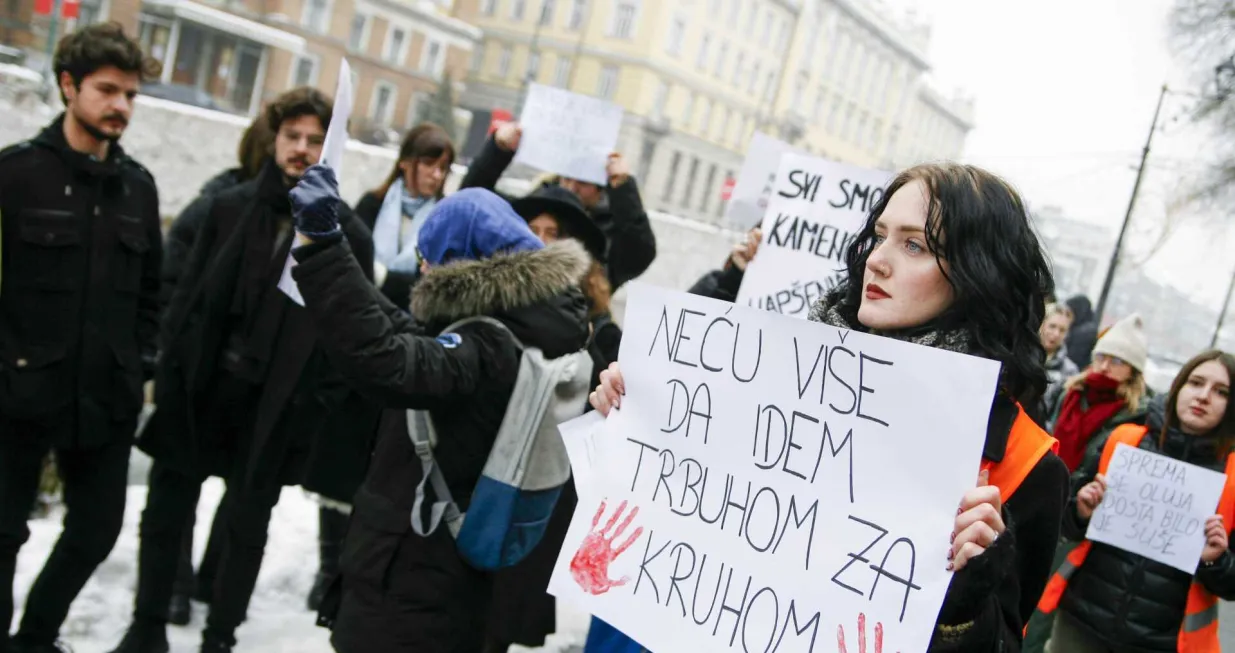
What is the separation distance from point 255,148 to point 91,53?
0.94 m

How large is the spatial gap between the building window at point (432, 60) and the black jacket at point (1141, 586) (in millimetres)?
49105

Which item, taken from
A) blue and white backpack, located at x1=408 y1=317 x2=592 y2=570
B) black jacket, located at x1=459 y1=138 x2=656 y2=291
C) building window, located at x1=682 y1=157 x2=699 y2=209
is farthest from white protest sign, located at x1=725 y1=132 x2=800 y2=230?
building window, located at x1=682 y1=157 x2=699 y2=209

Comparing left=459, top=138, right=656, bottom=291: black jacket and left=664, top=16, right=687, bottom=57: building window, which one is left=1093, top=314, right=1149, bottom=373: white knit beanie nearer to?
left=459, top=138, right=656, bottom=291: black jacket

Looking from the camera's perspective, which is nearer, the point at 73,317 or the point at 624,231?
the point at 73,317

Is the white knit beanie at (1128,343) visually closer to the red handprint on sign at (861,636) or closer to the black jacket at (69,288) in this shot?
the red handprint on sign at (861,636)

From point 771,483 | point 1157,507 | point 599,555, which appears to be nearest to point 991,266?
point 771,483

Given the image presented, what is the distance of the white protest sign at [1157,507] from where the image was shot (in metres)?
3.72

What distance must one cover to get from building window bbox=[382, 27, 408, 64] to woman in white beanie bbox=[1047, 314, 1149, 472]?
46779 millimetres

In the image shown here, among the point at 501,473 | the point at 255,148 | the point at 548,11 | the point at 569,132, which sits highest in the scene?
the point at 548,11

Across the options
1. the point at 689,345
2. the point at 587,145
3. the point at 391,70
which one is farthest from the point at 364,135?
the point at 689,345

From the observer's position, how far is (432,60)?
50.4m

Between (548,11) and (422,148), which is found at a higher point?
(548,11)

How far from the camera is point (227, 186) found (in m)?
4.45

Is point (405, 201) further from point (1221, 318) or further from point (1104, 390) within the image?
point (1221, 318)
